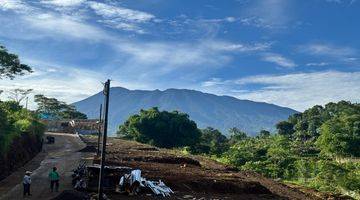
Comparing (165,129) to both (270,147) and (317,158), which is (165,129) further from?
(317,158)

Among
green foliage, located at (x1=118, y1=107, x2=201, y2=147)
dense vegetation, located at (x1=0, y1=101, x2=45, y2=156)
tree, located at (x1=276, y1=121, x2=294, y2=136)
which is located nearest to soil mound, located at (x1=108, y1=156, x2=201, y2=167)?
dense vegetation, located at (x1=0, y1=101, x2=45, y2=156)

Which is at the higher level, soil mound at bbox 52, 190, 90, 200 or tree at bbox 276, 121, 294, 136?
tree at bbox 276, 121, 294, 136

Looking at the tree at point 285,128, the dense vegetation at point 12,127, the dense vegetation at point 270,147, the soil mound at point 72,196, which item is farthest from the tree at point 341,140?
the soil mound at point 72,196

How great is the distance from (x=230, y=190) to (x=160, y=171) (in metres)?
8.84

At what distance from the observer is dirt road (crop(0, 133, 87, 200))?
111 feet

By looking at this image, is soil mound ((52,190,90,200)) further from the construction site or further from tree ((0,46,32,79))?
tree ((0,46,32,79))

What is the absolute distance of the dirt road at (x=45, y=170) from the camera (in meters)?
33.8

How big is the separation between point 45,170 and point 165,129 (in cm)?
5753

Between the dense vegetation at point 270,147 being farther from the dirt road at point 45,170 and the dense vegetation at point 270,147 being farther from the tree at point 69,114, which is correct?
the tree at point 69,114

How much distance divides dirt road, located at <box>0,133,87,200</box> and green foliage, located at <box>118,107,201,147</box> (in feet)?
97.7

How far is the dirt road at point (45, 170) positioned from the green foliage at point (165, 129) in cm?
2978

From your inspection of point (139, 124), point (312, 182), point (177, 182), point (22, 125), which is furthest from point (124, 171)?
point (139, 124)

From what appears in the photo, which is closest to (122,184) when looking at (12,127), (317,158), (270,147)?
(12,127)

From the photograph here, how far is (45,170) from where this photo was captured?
45875 millimetres
